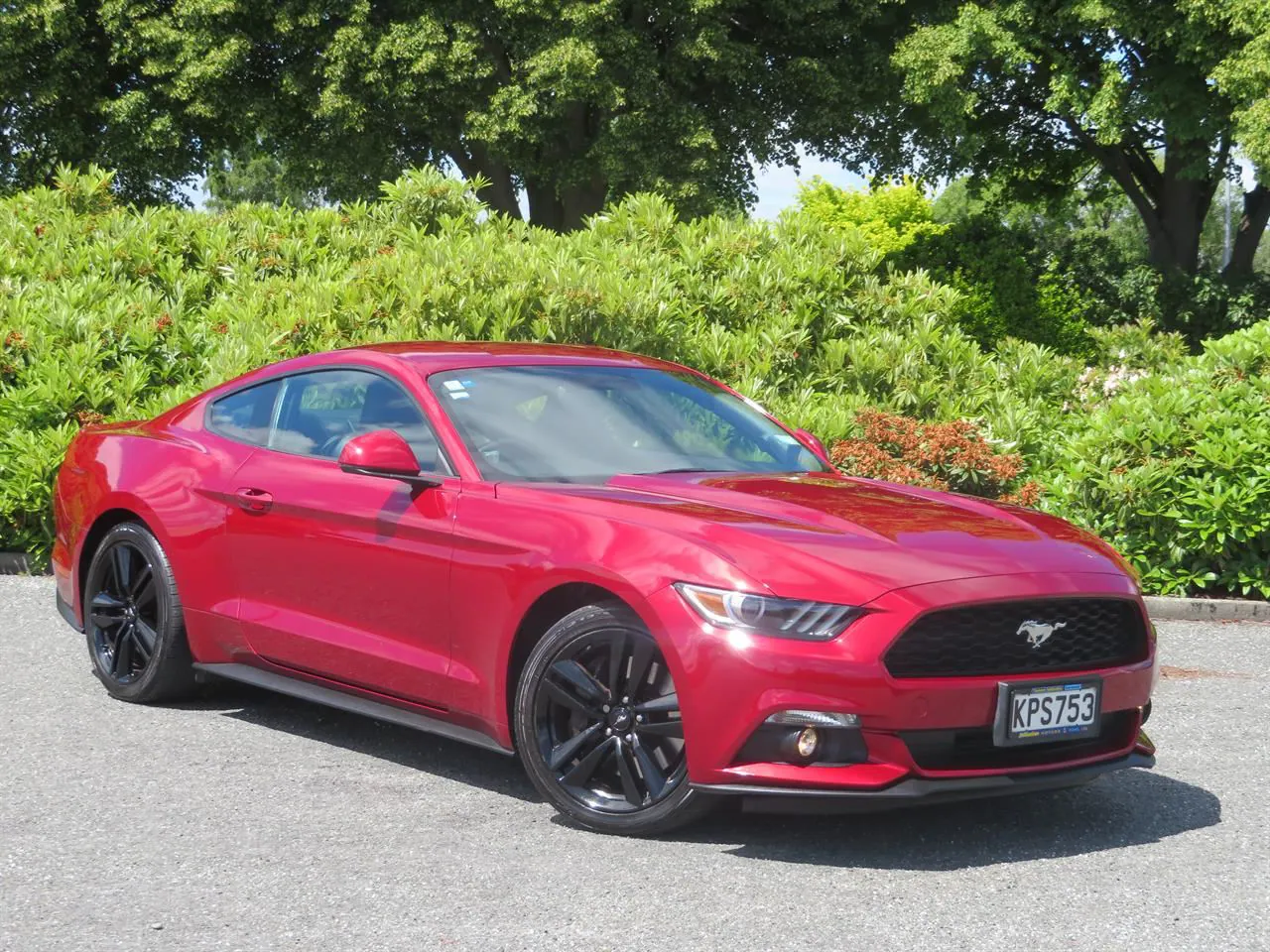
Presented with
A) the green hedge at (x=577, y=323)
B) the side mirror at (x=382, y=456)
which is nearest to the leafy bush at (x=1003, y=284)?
the green hedge at (x=577, y=323)

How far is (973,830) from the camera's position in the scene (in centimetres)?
532

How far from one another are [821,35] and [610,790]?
94.0 ft

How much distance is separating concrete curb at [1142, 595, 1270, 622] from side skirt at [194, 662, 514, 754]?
18.6ft

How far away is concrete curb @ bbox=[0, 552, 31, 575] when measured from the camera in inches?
455

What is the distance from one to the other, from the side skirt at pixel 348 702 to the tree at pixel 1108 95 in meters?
22.4

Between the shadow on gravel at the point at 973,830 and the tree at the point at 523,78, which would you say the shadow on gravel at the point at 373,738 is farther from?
the tree at the point at 523,78

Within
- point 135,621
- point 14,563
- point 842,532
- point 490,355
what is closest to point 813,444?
point 490,355

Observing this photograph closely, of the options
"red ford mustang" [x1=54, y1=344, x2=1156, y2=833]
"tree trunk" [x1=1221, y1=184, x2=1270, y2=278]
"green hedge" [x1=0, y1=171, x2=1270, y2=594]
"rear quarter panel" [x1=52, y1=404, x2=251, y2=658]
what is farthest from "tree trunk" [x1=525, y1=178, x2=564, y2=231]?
"red ford mustang" [x1=54, y1=344, x2=1156, y2=833]

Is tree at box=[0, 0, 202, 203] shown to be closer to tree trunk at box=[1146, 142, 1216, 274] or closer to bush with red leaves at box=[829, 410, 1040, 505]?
tree trunk at box=[1146, 142, 1216, 274]

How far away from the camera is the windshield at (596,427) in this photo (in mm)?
5832

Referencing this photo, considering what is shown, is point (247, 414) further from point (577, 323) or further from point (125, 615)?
point (577, 323)

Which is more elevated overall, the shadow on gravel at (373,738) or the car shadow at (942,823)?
the car shadow at (942,823)

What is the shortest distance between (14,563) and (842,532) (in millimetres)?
8215

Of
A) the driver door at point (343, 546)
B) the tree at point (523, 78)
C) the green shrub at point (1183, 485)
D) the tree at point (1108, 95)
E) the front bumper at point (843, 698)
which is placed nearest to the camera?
the front bumper at point (843, 698)
